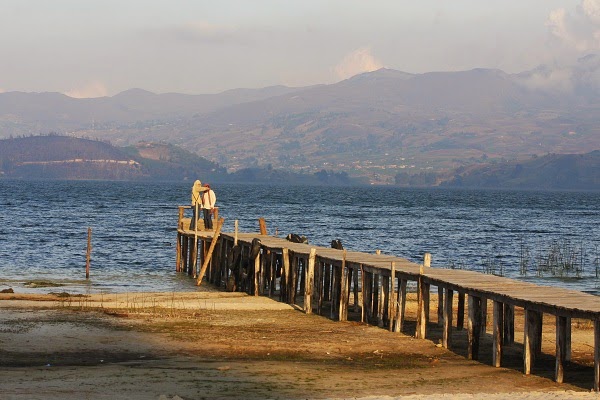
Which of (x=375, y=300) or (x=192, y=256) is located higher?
(x=192, y=256)

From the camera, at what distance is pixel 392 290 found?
82.6 ft

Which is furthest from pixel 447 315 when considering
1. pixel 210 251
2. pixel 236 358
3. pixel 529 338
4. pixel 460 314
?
pixel 210 251

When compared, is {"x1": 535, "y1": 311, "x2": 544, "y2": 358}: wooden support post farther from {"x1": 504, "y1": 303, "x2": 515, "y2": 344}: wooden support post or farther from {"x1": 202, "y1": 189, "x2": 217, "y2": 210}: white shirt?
{"x1": 202, "y1": 189, "x2": 217, "y2": 210}: white shirt

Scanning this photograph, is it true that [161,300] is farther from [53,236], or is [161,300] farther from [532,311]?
[53,236]

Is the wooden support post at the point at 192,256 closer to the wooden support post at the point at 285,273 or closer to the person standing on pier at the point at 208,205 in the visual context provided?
the person standing on pier at the point at 208,205

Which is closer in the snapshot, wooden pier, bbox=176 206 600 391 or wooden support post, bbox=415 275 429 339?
wooden pier, bbox=176 206 600 391

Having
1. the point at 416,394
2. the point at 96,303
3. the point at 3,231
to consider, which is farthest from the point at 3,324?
the point at 3,231

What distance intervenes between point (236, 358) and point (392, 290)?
5.79 meters

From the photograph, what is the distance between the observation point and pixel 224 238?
38.2 m

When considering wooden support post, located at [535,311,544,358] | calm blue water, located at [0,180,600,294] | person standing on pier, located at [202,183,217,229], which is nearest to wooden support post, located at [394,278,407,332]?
wooden support post, located at [535,311,544,358]

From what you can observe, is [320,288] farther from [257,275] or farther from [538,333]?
[538,333]

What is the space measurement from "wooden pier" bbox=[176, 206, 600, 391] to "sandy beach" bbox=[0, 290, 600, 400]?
0.48m

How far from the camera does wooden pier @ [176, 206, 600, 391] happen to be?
19703 mm

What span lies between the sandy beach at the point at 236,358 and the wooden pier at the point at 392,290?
1.57 feet
